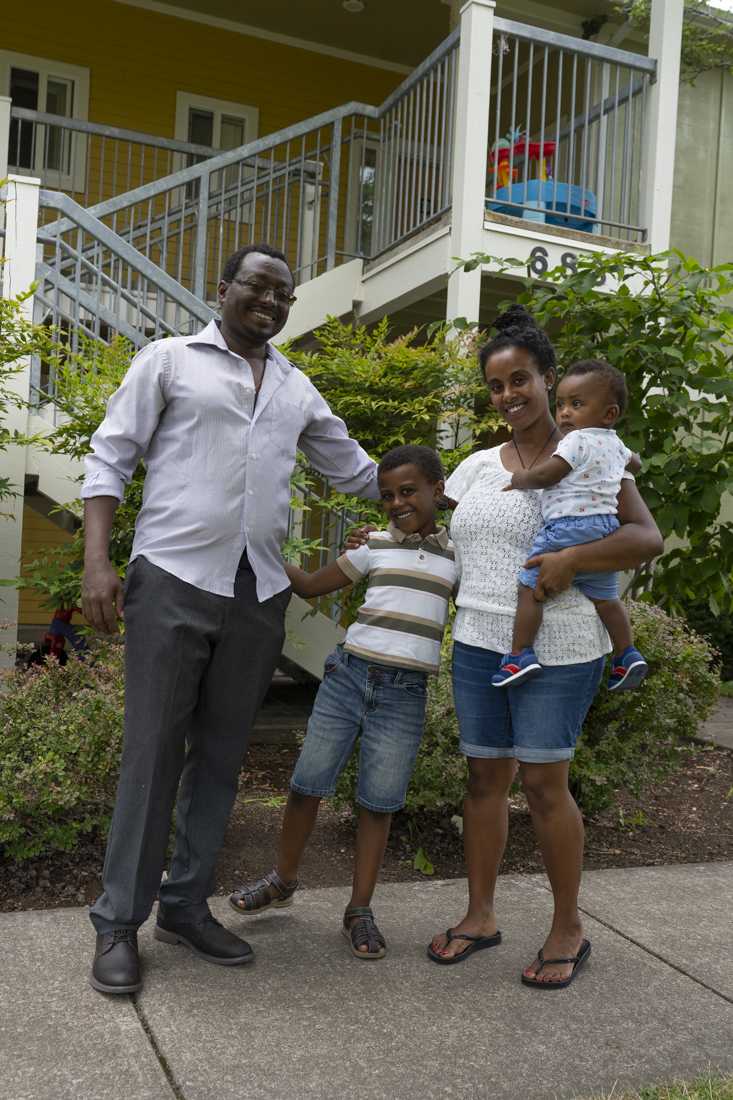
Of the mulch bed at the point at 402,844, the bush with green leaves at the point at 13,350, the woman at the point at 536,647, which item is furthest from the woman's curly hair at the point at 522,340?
the bush with green leaves at the point at 13,350

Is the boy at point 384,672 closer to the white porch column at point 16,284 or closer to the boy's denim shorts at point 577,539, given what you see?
the boy's denim shorts at point 577,539

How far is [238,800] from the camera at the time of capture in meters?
4.88

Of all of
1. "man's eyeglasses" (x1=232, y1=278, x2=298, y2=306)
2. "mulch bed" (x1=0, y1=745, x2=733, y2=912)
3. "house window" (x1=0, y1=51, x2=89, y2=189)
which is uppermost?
"house window" (x1=0, y1=51, x2=89, y2=189)

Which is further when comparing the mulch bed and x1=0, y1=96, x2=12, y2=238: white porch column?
x1=0, y1=96, x2=12, y2=238: white porch column

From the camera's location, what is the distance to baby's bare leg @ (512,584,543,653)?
9.62ft

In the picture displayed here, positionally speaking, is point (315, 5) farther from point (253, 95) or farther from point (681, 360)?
point (681, 360)

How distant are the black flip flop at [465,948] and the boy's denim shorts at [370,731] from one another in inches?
17.0

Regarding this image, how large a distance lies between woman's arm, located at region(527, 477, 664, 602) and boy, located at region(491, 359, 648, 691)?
0.03 m

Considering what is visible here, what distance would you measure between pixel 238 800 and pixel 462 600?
2.19 metres

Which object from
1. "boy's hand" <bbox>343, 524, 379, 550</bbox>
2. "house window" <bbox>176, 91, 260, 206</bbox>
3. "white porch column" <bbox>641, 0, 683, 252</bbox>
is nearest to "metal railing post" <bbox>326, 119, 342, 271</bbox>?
"white porch column" <bbox>641, 0, 683, 252</bbox>

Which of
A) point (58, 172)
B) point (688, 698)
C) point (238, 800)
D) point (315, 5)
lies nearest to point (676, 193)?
point (315, 5)

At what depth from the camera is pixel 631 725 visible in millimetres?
4543

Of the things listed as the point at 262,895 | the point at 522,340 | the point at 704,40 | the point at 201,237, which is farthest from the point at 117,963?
the point at 704,40

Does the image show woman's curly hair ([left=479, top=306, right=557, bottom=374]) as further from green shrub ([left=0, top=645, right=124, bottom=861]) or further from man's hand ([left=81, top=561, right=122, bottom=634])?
green shrub ([left=0, top=645, right=124, bottom=861])
